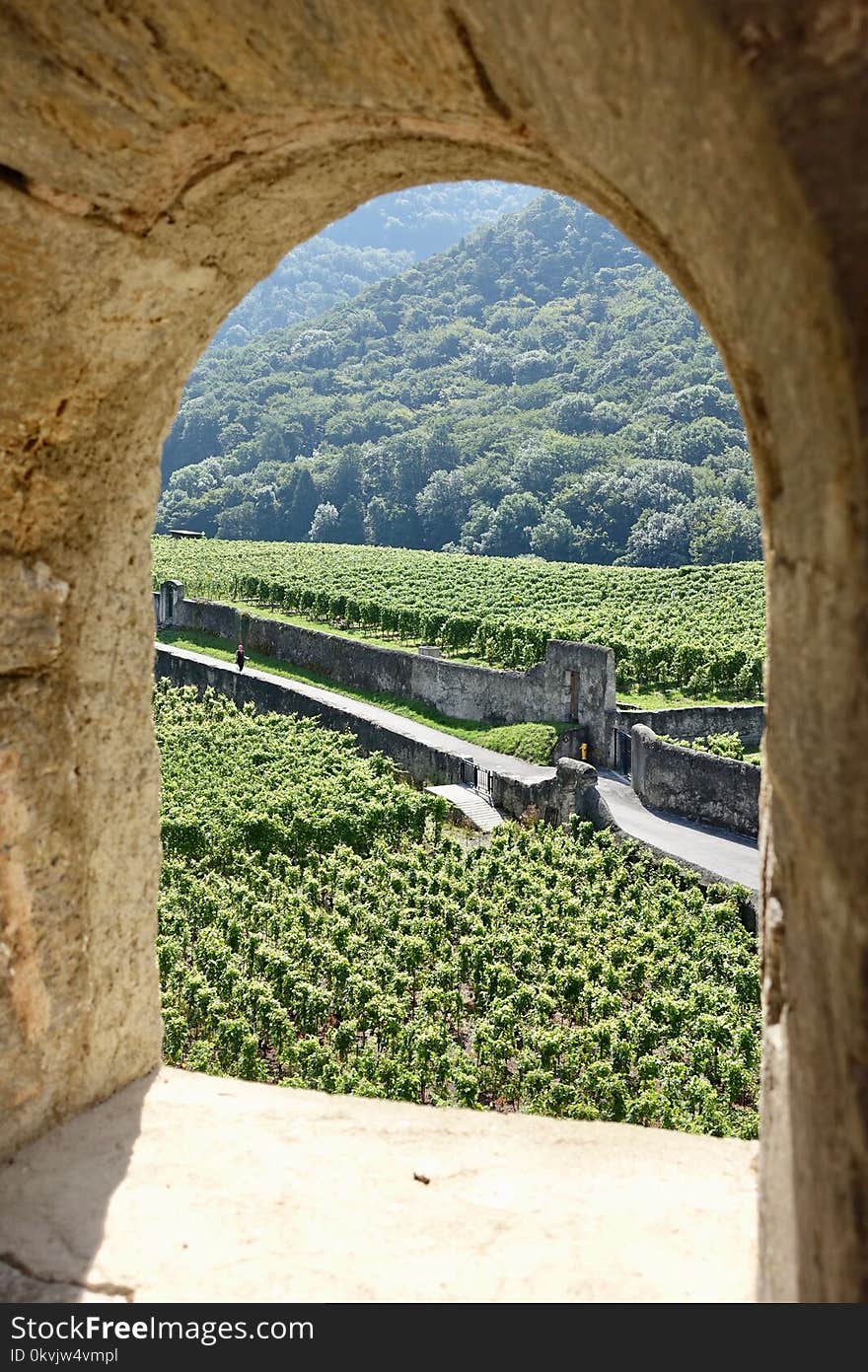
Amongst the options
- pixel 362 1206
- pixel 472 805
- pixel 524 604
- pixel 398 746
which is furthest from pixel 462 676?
pixel 362 1206

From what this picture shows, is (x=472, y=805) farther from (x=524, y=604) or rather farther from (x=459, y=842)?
(x=524, y=604)

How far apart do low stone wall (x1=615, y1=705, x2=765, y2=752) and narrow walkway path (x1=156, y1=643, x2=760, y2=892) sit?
1.21 metres

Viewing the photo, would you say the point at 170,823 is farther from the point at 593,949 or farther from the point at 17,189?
the point at 17,189

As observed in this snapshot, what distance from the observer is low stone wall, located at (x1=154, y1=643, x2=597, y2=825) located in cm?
2009

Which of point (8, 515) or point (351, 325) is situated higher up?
point (351, 325)

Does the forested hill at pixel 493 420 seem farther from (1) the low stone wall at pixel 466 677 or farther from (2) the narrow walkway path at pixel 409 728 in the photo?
(2) the narrow walkway path at pixel 409 728

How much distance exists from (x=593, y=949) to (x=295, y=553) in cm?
4441

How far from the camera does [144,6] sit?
2.14 meters

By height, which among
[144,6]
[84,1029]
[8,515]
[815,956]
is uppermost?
[144,6]

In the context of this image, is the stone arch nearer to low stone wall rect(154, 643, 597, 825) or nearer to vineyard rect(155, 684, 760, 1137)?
vineyard rect(155, 684, 760, 1137)

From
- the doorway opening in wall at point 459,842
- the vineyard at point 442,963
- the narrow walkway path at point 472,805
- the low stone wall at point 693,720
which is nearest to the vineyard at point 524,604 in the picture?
the doorway opening in wall at point 459,842
